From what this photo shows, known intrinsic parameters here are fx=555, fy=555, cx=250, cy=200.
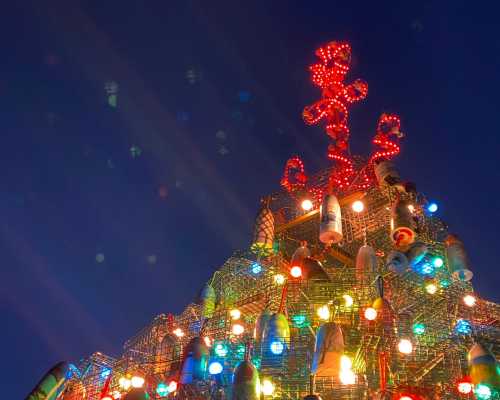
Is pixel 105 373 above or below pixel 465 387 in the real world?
above

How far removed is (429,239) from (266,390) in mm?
7369

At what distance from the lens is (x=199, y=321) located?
18.2 m

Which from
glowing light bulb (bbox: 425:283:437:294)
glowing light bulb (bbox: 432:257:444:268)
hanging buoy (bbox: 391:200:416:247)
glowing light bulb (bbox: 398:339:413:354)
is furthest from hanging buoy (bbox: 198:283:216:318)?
glowing light bulb (bbox: 432:257:444:268)

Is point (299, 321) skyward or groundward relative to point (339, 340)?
skyward

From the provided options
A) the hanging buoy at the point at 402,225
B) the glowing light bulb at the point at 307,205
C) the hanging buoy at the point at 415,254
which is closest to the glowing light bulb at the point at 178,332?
the glowing light bulb at the point at 307,205

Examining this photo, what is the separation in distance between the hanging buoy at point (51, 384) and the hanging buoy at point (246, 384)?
645 cm

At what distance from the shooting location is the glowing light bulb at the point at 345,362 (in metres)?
12.4

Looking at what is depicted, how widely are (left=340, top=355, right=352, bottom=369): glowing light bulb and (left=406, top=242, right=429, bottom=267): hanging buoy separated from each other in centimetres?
365

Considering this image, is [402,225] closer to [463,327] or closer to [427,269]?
[427,269]

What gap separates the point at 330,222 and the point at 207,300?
18.3ft

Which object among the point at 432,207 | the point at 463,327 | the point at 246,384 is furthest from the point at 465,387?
the point at 432,207

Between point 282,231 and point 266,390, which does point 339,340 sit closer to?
point 266,390

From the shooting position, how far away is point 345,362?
12.7m

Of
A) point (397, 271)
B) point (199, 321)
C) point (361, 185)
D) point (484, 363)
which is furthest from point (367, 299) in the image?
point (199, 321)
